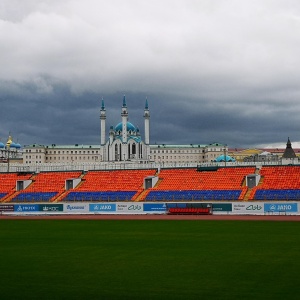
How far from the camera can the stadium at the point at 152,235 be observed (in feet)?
50.4

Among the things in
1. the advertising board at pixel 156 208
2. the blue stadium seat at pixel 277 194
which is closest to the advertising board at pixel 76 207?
the advertising board at pixel 156 208

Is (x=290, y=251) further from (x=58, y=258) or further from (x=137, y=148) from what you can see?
(x=137, y=148)

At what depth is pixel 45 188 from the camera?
66.6 metres

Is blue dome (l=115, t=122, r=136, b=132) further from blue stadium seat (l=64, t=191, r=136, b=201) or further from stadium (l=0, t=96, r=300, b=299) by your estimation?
blue stadium seat (l=64, t=191, r=136, b=201)

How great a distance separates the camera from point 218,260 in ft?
66.2

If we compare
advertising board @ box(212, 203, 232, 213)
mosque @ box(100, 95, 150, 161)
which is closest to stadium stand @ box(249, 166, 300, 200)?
advertising board @ box(212, 203, 232, 213)

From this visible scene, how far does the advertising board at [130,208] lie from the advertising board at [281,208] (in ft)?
43.6

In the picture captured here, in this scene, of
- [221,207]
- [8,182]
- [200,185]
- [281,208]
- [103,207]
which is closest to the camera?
[281,208]

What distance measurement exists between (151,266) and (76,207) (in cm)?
3999

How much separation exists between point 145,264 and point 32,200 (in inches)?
1794

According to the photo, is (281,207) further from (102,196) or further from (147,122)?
(147,122)

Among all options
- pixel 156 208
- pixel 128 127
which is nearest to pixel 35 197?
pixel 156 208

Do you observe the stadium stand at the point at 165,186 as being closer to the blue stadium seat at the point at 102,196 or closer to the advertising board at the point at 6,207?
the blue stadium seat at the point at 102,196

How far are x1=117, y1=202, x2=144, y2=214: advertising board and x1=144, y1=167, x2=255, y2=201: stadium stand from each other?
2940mm
